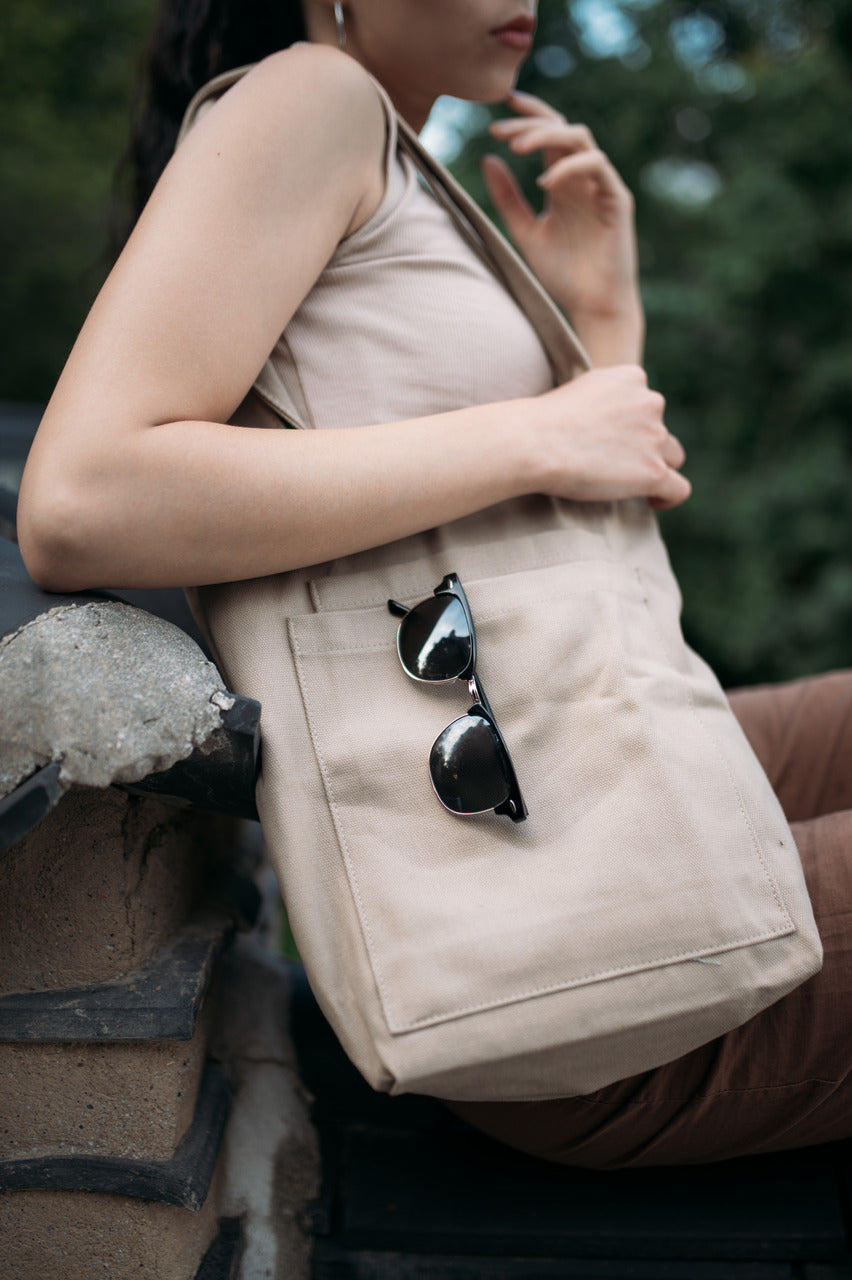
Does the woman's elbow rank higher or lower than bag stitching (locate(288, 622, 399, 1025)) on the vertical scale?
higher

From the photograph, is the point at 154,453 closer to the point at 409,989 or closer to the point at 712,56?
the point at 409,989

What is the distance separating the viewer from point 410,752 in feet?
2.89

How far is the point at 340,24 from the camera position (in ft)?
3.76

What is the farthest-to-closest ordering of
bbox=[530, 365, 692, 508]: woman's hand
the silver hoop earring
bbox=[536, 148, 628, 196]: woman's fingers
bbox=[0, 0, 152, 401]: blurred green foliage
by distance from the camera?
bbox=[0, 0, 152, 401]: blurred green foliage < bbox=[536, 148, 628, 196]: woman's fingers < the silver hoop earring < bbox=[530, 365, 692, 508]: woman's hand

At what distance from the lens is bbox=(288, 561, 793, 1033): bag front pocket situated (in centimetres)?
81

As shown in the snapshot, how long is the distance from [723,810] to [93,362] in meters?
0.76

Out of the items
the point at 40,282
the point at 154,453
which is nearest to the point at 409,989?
the point at 154,453

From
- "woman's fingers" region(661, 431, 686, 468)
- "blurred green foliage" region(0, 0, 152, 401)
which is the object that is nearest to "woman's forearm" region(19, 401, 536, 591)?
"woman's fingers" region(661, 431, 686, 468)

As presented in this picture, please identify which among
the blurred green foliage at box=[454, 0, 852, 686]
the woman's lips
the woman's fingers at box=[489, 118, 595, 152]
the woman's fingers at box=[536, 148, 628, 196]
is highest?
the woman's lips

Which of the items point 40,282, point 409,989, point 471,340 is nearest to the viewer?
Result: point 409,989

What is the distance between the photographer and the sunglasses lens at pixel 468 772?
853 millimetres

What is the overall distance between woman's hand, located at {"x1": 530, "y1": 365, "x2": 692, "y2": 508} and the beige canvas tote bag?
0.13 metres

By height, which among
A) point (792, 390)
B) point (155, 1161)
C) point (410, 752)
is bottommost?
point (792, 390)

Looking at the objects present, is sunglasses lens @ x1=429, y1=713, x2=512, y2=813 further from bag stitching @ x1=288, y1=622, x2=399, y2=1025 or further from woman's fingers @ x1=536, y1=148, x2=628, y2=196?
woman's fingers @ x1=536, y1=148, x2=628, y2=196
